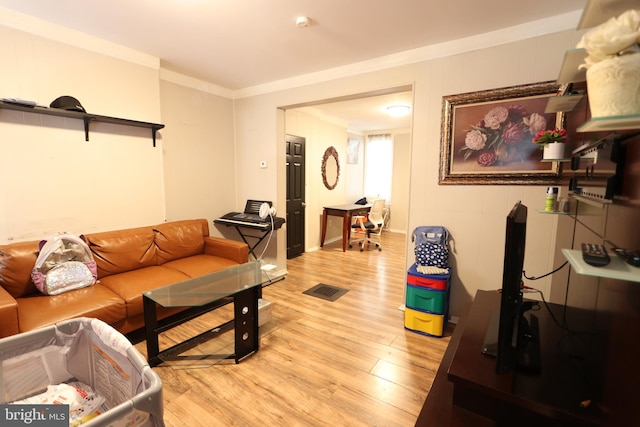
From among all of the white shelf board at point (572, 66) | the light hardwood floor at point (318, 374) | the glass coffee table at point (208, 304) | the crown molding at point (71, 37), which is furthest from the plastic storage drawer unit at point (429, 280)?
the crown molding at point (71, 37)

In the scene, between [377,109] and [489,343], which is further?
[377,109]

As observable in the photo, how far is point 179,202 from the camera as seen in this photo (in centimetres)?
359

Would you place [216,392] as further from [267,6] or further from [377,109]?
[377,109]

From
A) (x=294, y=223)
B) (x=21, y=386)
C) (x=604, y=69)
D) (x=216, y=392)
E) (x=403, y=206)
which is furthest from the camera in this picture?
(x=403, y=206)

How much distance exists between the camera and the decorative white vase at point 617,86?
0.61m

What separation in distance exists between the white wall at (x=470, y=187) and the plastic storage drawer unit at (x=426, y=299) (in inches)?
15.1

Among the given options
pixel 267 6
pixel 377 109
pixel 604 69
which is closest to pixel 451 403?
pixel 604 69

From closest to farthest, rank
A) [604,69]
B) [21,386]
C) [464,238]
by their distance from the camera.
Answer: [604,69], [21,386], [464,238]

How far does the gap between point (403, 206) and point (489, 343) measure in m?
5.88

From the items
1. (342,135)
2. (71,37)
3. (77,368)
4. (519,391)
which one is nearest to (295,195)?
(342,135)

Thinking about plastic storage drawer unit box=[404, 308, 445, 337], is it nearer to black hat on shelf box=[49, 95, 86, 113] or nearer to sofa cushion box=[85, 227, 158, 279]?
sofa cushion box=[85, 227, 158, 279]

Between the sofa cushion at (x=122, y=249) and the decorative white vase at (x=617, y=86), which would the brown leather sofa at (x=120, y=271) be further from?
the decorative white vase at (x=617, y=86)

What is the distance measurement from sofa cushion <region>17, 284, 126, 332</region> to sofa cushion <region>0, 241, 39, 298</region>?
0.27 ft

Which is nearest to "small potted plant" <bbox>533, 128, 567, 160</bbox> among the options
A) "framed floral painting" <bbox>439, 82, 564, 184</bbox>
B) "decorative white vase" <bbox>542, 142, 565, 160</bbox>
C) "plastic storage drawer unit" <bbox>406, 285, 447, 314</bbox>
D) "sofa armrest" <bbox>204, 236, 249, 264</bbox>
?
"decorative white vase" <bbox>542, 142, 565, 160</bbox>
